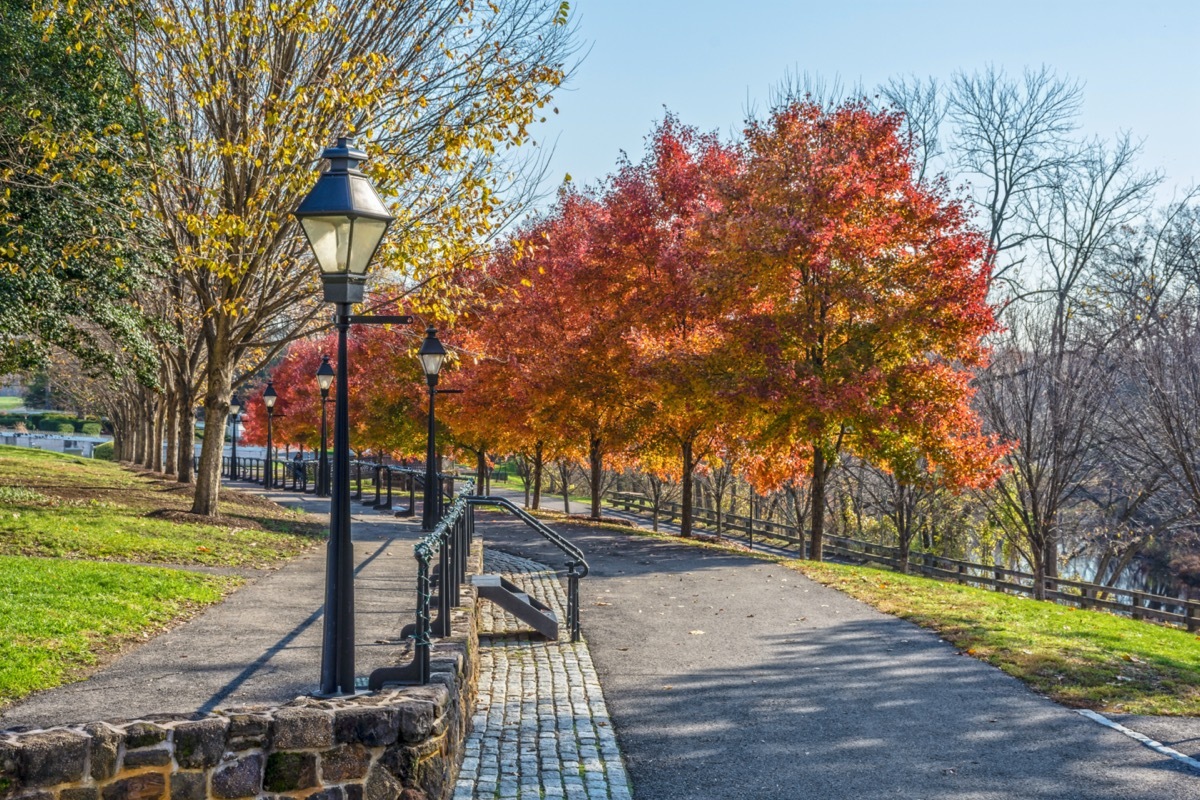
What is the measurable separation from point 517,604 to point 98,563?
15.7ft

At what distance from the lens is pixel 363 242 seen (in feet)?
20.2

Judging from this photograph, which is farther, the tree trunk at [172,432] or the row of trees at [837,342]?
the tree trunk at [172,432]

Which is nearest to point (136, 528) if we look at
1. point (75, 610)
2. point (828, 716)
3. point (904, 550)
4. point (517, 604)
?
point (75, 610)

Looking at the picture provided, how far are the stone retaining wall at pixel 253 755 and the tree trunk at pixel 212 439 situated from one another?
12.2 metres

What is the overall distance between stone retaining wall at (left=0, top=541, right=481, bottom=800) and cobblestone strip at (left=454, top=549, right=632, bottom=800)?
0.66 m

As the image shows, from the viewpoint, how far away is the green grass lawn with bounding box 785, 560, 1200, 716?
9.03 meters

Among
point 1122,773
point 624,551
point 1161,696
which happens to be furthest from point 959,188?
point 1122,773

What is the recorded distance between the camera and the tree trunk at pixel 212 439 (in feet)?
55.6

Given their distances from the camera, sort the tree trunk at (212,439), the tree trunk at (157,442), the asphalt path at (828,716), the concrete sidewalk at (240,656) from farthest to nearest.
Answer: the tree trunk at (157,442)
the tree trunk at (212,439)
the asphalt path at (828,716)
the concrete sidewalk at (240,656)

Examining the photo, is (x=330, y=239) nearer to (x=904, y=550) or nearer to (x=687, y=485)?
(x=687, y=485)

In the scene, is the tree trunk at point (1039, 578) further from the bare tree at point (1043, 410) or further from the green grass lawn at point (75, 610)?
the green grass lawn at point (75, 610)

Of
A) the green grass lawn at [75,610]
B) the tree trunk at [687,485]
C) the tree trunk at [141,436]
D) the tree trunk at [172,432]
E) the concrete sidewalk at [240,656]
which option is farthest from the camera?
the tree trunk at [141,436]

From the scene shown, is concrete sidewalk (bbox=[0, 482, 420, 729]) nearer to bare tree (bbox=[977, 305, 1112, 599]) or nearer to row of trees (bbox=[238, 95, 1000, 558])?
row of trees (bbox=[238, 95, 1000, 558])

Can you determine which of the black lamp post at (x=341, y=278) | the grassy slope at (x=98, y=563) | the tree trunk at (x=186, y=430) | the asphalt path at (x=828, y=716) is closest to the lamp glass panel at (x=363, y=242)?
the black lamp post at (x=341, y=278)
